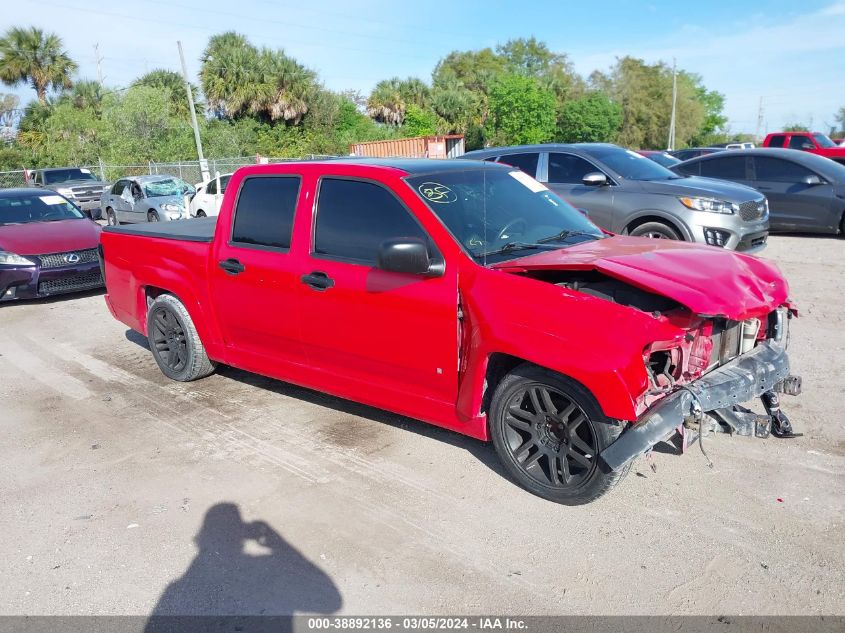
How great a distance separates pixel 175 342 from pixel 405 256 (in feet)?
10.1

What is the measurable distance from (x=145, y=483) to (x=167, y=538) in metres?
0.74

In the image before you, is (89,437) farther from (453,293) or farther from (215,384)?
(453,293)

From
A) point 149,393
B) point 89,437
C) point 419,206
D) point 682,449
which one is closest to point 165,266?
point 149,393

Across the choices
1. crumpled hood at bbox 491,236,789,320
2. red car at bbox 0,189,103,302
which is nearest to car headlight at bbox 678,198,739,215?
crumpled hood at bbox 491,236,789,320

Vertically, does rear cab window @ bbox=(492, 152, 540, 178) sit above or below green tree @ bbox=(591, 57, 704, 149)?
below

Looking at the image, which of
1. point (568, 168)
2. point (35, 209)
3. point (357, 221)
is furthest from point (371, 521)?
point (35, 209)

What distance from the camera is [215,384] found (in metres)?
6.13

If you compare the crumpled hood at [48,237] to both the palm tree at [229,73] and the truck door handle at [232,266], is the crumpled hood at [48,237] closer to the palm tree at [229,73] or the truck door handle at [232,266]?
the truck door handle at [232,266]

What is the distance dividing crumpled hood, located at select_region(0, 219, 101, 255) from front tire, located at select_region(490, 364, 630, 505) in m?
7.80

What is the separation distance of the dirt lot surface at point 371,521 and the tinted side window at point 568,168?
4910 millimetres

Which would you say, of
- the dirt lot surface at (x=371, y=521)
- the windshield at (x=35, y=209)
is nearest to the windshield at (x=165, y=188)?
the windshield at (x=35, y=209)

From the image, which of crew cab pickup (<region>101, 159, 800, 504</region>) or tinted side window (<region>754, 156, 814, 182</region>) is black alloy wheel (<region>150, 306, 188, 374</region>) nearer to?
crew cab pickup (<region>101, 159, 800, 504</region>)

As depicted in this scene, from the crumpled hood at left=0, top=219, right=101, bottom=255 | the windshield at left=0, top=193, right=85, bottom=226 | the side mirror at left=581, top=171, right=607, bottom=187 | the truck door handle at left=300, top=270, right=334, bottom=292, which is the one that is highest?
the side mirror at left=581, top=171, right=607, bottom=187

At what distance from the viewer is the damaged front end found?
3.40 meters
